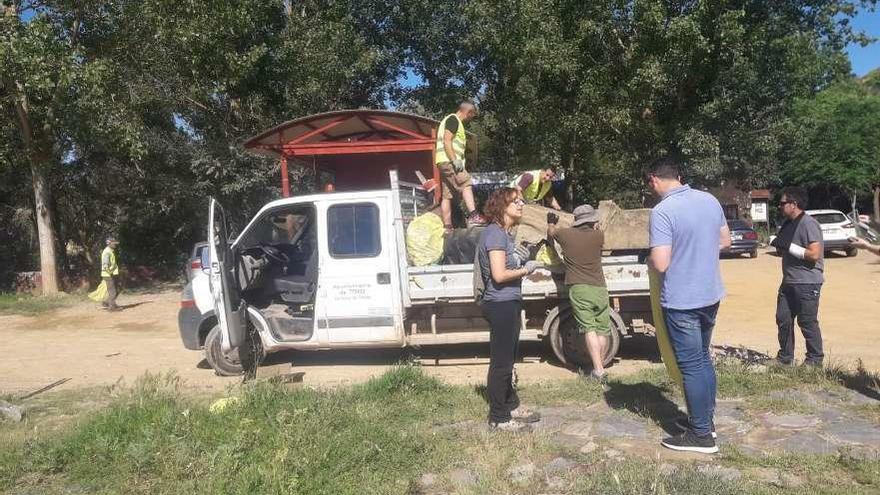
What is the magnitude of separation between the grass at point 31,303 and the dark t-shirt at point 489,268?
13.3 metres

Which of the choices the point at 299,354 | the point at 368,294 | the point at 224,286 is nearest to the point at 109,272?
the point at 299,354

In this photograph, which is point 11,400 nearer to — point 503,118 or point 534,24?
point 534,24

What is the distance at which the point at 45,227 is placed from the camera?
1702 centimetres

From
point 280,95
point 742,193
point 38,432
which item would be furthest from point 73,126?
point 742,193

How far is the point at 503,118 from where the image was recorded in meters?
19.5

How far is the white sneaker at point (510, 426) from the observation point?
16.2 ft

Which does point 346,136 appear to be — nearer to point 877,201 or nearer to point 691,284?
point 691,284

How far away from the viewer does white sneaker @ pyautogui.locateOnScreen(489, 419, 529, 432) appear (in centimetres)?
495

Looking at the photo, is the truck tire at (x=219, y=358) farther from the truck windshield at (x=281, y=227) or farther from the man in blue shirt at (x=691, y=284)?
the man in blue shirt at (x=691, y=284)

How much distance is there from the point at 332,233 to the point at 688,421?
4.14 metres

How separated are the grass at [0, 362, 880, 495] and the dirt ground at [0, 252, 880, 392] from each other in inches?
60.1

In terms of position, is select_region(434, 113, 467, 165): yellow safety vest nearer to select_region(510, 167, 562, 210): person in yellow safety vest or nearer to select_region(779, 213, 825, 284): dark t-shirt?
select_region(510, 167, 562, 210): person in yellow safety vest

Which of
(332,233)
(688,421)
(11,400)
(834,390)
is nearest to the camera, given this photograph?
(688,421)

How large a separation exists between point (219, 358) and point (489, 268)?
397 cm
